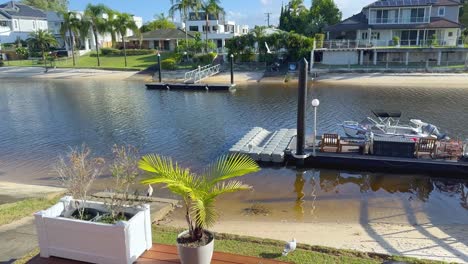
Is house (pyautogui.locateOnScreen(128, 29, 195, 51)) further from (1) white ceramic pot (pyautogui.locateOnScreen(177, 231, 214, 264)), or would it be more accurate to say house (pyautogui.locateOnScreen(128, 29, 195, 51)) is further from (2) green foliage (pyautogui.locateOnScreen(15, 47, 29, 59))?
(1) white ceramic pot (pyautogui.locateOnScreen(177, 231, 214, 264))

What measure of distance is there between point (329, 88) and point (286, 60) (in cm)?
1354

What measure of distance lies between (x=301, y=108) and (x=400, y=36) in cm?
4423

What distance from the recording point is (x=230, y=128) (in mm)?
A: 26094

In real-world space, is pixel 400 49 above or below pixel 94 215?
above

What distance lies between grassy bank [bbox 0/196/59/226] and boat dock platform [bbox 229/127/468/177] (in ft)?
29.9

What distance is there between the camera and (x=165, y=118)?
1180 inches

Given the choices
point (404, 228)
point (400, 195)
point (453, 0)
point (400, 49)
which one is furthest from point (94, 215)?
point (453, 0)

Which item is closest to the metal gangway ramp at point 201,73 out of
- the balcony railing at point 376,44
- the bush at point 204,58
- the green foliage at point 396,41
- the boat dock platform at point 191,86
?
the bush at point 204,58

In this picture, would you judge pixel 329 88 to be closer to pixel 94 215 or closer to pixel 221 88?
pixel 221 88

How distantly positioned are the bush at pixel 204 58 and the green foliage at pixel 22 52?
1391 inches

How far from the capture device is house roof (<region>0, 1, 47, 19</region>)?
3202 inches

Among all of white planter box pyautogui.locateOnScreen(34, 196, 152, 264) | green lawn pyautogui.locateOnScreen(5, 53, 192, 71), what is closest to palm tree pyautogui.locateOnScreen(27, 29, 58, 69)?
green lawn pyautogui.locateOnScreen(5, 53, 192, 71)

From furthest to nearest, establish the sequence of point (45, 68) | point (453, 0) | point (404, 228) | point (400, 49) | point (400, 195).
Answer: point (45, 68), point (453, 0), point (400, 49), point (400, 195), point (404, 228)

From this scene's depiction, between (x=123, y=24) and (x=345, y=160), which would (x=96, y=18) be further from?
(x=345, y=160)
